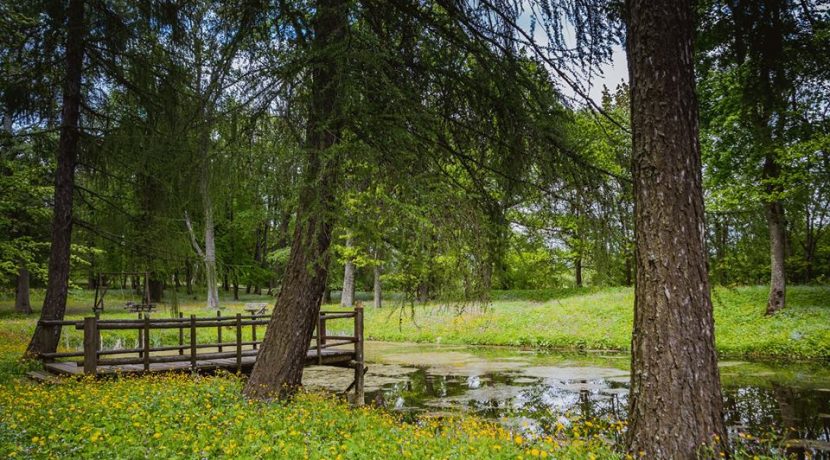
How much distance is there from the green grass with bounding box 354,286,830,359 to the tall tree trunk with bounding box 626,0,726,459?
7627 mm

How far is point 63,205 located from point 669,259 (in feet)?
37.9

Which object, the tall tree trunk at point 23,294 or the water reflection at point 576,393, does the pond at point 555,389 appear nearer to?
the water reflection at point 576,393

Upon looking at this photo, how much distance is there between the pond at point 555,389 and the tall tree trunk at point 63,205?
218 inches

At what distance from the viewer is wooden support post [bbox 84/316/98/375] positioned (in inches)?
355

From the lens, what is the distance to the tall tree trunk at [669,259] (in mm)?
4168

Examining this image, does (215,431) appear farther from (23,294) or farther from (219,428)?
(23,294)

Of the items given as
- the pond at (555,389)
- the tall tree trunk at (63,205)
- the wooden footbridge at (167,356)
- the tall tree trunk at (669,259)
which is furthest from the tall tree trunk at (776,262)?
the tall tree trunk at (63,205)

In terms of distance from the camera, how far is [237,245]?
3909 centimetres

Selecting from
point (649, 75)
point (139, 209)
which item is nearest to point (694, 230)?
point (649, 75)

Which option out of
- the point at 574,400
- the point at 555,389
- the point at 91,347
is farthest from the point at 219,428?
the point at 555,389

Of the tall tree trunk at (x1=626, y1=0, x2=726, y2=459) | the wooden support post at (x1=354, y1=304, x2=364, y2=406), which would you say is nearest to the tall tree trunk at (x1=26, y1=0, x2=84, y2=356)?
the wooden support post at (x1=354, y1=304, x2=364, y2=406)

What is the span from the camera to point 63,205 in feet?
37.0

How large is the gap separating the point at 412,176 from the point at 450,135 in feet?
6.28

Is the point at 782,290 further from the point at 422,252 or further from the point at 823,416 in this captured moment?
the point at 422,252
